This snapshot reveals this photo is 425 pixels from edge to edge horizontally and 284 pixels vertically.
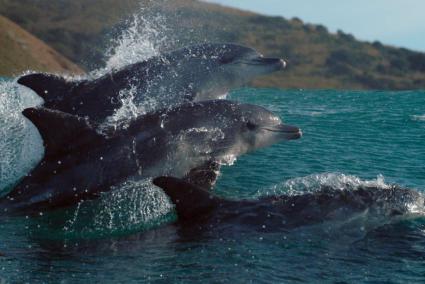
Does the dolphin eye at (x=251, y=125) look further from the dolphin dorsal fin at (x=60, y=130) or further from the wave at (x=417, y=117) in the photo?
the wave at (x=417, y=117)

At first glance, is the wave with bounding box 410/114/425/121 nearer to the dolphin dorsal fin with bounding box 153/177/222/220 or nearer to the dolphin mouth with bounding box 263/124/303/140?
the dolphin mouth with bounding box 263/124/303/140

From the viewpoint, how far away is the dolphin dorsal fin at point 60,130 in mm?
14617

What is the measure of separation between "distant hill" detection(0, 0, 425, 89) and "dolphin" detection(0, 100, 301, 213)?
8492cm

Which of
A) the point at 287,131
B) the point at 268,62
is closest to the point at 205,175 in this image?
the point at 287,131

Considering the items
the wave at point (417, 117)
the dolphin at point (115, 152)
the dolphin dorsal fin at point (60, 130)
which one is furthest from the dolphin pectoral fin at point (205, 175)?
the wave at point (417, 117)

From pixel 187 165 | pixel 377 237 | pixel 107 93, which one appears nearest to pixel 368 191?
pixel 377 237

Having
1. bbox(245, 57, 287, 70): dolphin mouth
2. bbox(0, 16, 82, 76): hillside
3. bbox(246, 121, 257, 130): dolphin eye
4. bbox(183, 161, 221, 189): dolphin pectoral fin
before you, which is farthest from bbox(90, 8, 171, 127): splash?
bbox(0, 16, 82, 76): hillside

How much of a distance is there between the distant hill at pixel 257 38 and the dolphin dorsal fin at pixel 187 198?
8845 centimetres

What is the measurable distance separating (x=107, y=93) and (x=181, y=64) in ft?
8.37

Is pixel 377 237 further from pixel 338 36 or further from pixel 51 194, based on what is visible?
pixel 338 36

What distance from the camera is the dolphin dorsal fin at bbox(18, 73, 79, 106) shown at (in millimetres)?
18094

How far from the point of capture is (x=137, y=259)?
11.3 metres

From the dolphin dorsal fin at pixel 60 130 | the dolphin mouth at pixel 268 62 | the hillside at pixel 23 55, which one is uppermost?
the dolphin mouth at pixel 268 62

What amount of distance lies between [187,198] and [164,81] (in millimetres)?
7279
